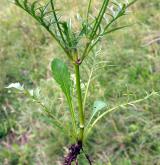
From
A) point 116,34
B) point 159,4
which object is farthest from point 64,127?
point 159,4

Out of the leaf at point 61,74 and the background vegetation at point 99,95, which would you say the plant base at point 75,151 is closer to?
the leaf at point 61,74

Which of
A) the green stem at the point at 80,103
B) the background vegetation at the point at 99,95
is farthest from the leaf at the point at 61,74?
the background vegetation at the point at 99,95

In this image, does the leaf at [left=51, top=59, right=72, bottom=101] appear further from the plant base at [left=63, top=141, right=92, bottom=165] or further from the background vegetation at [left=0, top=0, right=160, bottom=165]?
the background vegetation at [left=0, top=0, right=160, bottom=165]

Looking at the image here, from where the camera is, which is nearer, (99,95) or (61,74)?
(61,74)

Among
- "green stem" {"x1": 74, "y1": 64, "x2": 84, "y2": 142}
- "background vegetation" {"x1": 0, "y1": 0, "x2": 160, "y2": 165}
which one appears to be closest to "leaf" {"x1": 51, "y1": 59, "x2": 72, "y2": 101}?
"green stem" {"x1": 74, "y1": 64, "x2": 84, "y2": 142}

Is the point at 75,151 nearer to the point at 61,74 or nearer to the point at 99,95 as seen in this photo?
the point at 61,74

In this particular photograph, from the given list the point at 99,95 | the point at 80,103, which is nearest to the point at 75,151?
the point at 80,103
